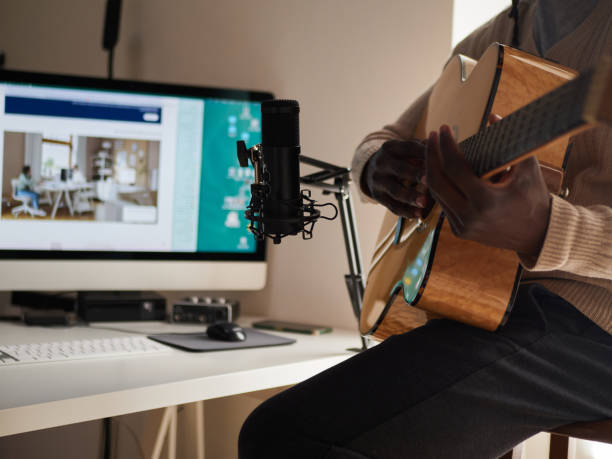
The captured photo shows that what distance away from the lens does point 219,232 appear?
1.54 metres

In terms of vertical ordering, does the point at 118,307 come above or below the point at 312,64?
below

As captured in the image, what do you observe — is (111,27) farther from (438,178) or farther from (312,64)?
(438,178)

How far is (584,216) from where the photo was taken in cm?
71

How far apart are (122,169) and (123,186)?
41 mm

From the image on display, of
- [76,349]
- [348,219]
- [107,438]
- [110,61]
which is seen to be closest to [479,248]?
[348,219]

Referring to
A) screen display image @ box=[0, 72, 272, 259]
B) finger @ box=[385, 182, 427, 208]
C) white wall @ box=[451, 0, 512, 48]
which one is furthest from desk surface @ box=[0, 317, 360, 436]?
white wall @ box=[451, 0, 512, 48]

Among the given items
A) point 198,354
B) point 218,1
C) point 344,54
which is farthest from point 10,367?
point 218,1

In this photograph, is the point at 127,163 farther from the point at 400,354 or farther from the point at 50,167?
the point at 400,354

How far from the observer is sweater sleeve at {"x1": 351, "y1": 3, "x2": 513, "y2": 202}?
118cm

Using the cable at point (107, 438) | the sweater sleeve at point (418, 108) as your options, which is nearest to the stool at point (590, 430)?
the sweater sleeve at point (418, 108)

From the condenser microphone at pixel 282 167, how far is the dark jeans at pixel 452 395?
0.72 feet

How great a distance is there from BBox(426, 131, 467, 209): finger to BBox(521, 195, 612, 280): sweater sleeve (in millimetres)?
107

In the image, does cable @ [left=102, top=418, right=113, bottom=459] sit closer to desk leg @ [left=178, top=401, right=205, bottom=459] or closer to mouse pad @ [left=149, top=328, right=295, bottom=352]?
desk leg @ [left=178, top=401, right=205, bottom=459]

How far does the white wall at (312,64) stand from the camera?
4.91ft
